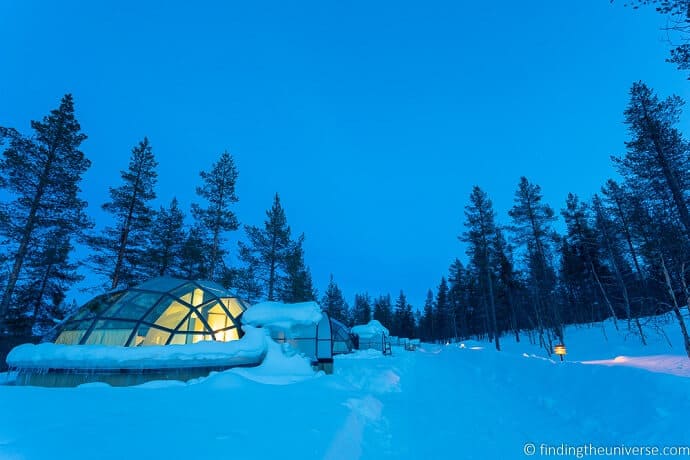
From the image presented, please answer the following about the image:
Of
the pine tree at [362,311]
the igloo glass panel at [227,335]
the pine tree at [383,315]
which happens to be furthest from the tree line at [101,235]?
the pine tree at [383,315]

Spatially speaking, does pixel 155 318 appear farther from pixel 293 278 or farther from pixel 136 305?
pixel 293 278

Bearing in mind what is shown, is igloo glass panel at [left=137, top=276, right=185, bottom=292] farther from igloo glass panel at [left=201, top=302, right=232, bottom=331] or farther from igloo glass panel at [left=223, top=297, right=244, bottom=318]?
igloo glass panel at [left=223, top=297, right=244, bottom=318]

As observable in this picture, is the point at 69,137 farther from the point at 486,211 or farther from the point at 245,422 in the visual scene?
the point at 486,211

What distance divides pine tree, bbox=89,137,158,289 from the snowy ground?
14.4 meters

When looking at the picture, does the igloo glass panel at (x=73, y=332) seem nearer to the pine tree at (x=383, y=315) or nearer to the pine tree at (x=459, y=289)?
the pine tree at (x=459, y=289)

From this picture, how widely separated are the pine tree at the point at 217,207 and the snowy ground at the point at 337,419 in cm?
1422

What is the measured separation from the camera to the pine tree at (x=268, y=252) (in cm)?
2581

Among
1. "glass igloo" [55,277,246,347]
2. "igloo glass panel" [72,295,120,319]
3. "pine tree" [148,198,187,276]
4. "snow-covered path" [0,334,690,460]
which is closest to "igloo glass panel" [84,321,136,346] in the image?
"glass igloo" [55,277,246,347]

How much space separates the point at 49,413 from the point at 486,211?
95.3 feet

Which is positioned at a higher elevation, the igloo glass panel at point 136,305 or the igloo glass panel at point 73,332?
the igloo glass panel at point 136,305

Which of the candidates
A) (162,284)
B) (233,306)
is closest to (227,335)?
(233,306)

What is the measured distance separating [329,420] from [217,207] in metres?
19.9

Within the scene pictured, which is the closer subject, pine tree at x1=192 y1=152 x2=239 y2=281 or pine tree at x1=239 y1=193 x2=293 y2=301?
pine tree at x1=192 y1=152 x2=239 y2=281

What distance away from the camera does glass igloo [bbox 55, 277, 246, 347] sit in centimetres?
1035
